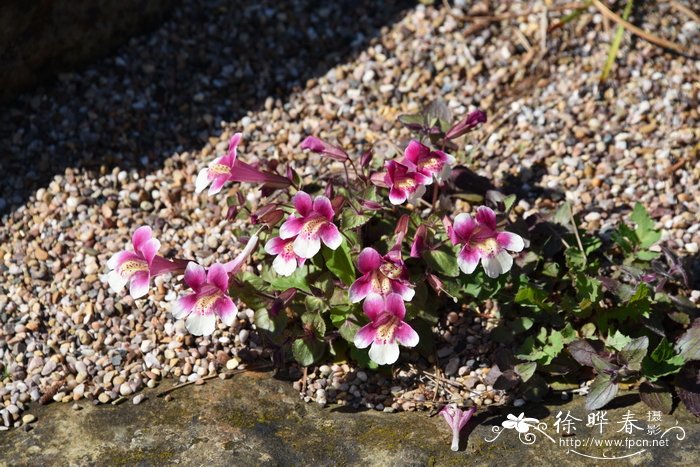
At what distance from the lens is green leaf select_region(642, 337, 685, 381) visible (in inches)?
126

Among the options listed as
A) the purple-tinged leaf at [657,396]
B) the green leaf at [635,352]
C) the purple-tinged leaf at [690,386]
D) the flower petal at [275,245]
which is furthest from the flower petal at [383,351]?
the purple-tinged leaf at [690,386]

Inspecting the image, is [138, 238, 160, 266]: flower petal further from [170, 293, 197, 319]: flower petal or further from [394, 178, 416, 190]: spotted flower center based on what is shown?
[394, 178, 416, 190]: spotted flower center

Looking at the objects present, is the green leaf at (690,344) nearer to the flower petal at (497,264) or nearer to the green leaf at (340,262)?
the flower petal at (497,264)

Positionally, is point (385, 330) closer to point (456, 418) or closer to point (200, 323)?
point (456, 418)

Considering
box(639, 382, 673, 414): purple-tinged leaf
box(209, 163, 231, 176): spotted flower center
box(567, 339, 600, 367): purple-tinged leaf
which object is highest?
box(209, 163, 231, 176): spotted flower center

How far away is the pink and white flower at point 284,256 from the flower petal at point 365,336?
307mm

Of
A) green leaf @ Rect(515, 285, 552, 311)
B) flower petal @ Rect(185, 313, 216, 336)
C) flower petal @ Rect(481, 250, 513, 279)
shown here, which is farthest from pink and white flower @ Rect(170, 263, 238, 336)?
green leaf @ Rect(515, 285, 552, 311)

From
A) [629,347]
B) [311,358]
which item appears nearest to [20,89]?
[311,358]

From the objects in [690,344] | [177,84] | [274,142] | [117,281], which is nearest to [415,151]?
[117,281]

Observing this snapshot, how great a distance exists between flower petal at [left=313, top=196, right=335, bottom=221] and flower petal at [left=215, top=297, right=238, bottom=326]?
428mm

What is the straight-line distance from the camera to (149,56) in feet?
15.7

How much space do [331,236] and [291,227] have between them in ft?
0.45

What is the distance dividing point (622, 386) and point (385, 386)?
91 centimetres

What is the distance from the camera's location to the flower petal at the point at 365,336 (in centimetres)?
297
